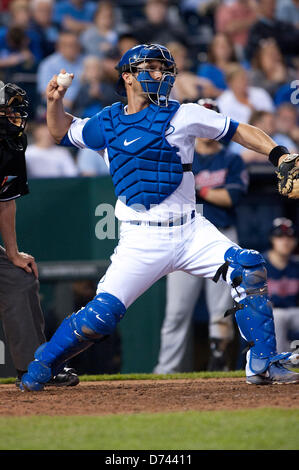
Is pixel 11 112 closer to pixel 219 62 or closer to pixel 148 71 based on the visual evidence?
pixel 148 71

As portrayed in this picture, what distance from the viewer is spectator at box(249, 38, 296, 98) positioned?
11633mm

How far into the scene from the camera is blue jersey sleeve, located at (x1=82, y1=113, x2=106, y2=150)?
5227 millimetres

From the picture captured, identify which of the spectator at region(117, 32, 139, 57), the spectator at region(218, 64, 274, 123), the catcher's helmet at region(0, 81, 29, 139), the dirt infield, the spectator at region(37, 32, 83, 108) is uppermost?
the spectator at region(117, 32, 139, 57)

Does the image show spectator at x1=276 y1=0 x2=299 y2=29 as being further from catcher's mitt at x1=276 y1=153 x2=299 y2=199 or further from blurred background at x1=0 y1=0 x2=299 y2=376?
catcher's mitt at x1=276 y1=153 x2=299 y2=199

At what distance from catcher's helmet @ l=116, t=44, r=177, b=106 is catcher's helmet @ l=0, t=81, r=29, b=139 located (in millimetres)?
726

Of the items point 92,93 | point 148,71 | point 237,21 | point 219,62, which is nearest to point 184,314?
point 148,71

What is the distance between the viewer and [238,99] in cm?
1066

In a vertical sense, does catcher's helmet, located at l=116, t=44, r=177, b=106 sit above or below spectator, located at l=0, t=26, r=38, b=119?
below

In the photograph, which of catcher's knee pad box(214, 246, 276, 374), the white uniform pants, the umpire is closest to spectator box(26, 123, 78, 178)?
the white uniform pants

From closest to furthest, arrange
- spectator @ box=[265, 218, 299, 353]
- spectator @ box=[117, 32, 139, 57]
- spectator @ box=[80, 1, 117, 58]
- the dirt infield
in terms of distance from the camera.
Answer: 1. the dirt infield
2. spectator @ box=[265, 218, 299, 353]
3. spectator @ box=[117, 32, 139, 57]
4. spectator @ box=[80, 1, 117, 58]

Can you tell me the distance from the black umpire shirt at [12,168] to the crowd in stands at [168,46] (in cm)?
339

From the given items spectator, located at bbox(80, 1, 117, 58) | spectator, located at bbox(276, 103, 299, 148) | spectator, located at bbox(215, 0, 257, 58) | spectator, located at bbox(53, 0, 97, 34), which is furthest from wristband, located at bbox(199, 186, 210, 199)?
spectator, located at bbox(215, 0, 257, 58)

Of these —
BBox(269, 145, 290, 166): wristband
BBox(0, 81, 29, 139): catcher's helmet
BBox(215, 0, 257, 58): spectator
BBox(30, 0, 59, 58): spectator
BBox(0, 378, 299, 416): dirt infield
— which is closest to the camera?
BBox(0, 378, 299, 416): dirt infield

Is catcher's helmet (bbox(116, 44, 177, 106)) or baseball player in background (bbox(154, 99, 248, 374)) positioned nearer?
catcher's helmet (bbox(116, 44, 177, 106))
